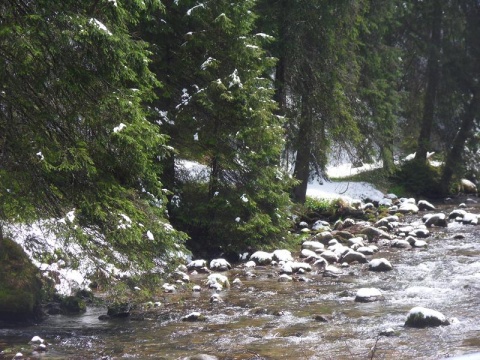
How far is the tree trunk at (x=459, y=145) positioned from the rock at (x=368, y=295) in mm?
16393

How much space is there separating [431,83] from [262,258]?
654 inches

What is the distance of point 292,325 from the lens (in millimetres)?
9438

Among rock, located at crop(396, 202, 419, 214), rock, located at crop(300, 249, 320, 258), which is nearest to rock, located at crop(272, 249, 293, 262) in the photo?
rock, located at crop(300, 249, 320, 258)

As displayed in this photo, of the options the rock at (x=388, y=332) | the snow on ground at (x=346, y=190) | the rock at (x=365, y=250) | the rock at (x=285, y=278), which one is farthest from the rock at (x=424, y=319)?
the snow on ground at (x=346, y=190)

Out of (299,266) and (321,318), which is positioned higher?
(299,266)

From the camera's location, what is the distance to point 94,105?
8906mm

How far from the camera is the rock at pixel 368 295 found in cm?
1077

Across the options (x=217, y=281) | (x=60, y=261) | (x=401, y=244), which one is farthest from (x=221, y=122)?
(x=60, y=261)

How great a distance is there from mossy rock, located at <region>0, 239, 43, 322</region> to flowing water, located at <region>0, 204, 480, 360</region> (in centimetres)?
31

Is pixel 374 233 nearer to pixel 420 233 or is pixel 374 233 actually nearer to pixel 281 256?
pixel 420 233

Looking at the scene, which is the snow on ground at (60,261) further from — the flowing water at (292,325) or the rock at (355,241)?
the rock at (355,241)

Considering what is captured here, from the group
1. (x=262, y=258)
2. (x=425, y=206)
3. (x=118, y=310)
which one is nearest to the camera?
(x=118, y=310)

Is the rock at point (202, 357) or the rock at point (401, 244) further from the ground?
the rock at point (401, 244)

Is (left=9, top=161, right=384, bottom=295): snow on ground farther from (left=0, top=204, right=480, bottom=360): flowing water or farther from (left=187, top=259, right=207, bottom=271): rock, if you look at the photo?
(left=187, top=259, right=207, bottom=271): rock
